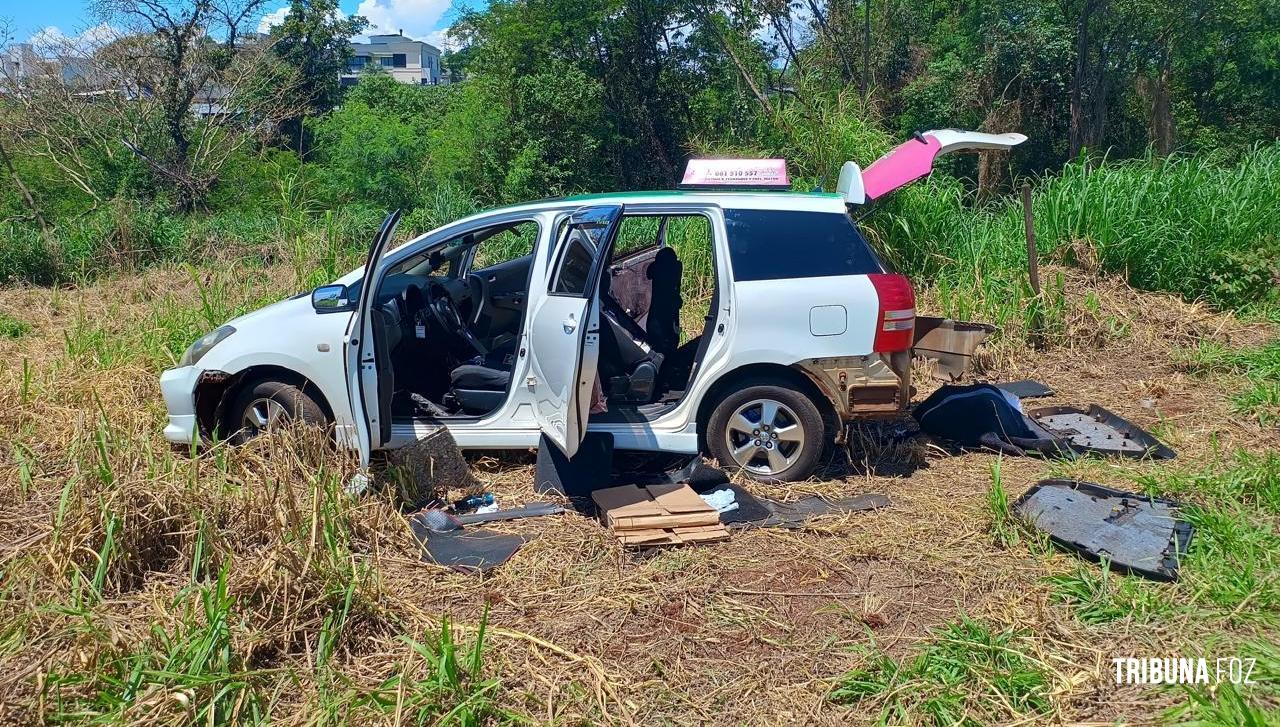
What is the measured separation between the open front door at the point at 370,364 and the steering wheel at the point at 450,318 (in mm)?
930

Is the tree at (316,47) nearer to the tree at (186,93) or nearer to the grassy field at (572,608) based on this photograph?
the tree at (186,93)

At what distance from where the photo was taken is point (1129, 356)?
8.46 m

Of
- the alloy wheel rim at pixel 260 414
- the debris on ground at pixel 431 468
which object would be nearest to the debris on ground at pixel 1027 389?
the debris on ground at pixel 431 468

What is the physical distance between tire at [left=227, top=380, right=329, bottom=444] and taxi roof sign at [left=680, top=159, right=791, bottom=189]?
274 cm

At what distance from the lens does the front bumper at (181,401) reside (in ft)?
17.9

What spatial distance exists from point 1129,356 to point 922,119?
48.7ft

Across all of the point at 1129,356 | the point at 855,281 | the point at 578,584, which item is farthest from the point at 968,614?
the point at 1129,356

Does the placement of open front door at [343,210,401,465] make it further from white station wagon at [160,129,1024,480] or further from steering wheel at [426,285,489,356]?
steering wheel at [426,285,489,356]

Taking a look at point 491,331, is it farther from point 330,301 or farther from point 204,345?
point 204,345

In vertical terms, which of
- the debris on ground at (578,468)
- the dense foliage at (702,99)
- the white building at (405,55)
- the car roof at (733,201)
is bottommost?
the debris on ground at (578,468)

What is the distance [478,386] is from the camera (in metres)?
5.68

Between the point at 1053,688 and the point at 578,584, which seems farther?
the point at 578,584

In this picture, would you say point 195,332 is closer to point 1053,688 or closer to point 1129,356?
point 1053,688

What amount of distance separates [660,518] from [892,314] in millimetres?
1888
